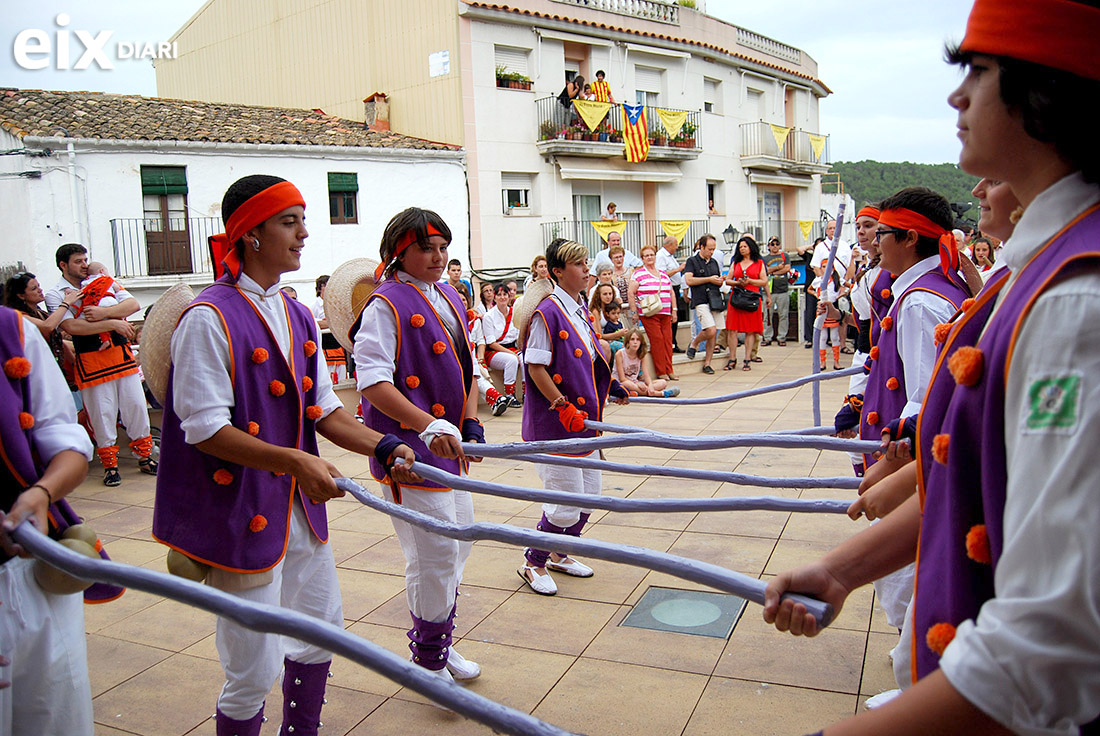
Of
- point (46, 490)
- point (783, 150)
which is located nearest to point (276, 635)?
point (46, 490)

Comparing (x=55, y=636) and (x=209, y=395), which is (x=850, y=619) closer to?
(x=209, y=395)

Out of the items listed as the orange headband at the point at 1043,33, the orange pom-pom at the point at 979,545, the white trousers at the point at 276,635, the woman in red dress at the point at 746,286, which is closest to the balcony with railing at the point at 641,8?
the woman in red dress at the point at 746,286

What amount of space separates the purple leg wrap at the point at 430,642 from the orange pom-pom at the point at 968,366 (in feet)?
9.27

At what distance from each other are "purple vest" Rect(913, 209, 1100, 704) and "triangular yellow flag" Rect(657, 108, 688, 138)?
23791 mm

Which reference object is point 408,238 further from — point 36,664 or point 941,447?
point 941,447

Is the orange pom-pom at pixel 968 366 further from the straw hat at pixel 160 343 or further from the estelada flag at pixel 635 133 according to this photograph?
the estelada flag at pixel 635 133

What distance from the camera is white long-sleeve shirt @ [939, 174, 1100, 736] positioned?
108 cm

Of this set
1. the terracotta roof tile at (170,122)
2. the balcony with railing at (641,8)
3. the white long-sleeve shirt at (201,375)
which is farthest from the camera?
the balcony with railing at (641,8)

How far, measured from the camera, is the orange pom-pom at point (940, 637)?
137cm

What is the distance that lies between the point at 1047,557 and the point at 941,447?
0.94ft

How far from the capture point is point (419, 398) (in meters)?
3.77

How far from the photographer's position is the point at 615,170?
77.7 ft

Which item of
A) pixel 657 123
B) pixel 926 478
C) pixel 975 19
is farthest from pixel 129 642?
pixel 657 123

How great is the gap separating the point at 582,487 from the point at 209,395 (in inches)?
106
